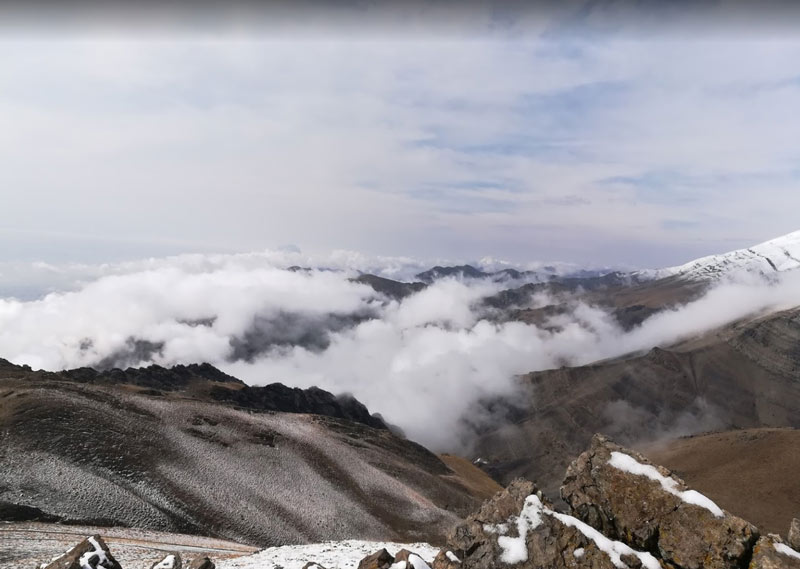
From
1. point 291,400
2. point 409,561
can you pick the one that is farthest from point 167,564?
point 291,400

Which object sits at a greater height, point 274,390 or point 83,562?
point 83,562

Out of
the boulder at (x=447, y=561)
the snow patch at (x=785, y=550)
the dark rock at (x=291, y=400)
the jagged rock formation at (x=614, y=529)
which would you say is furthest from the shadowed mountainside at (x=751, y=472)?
the dark rock at (x=291, y=400)

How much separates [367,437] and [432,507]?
33459mm

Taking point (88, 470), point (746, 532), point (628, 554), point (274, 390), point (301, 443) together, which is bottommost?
point (274, 390)

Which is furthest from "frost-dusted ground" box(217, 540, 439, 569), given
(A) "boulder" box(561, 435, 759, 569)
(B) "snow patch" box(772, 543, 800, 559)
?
(B) "snow patch" box(772, 543, 800, 559)

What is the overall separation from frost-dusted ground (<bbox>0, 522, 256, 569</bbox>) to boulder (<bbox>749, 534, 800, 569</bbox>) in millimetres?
29111

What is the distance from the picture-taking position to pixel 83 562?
59.1 ft

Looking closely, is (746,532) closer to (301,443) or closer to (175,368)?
(301,443)

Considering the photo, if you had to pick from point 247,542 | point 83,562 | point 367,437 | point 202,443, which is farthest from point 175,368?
point 83,562

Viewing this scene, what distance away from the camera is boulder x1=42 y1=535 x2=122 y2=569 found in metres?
17.9

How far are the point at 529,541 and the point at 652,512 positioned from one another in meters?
4.44

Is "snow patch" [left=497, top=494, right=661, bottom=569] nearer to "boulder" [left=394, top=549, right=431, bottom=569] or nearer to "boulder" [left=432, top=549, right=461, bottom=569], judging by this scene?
"boulder" [left=432, top=549, right=461, bottom=569]

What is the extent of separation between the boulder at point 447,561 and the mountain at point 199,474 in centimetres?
3631

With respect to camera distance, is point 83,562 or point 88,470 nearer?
point 83,562
